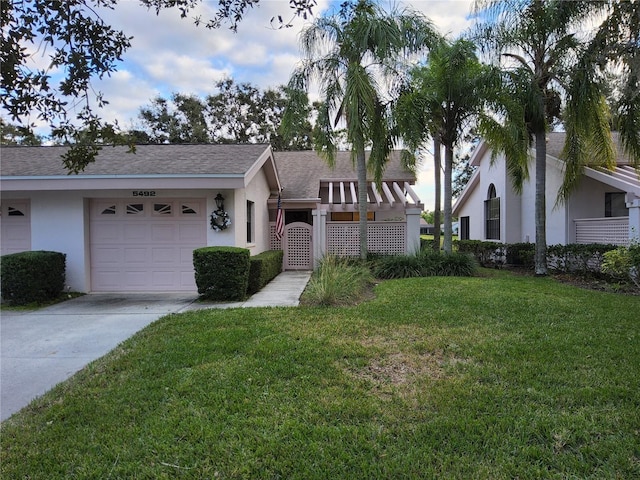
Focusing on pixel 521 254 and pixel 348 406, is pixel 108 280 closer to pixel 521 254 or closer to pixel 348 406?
pixel 348 406

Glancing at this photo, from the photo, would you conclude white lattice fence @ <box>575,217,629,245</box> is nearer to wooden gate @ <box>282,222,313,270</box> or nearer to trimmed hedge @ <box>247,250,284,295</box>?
wooden gate @ <box>282,222,313,270</box>

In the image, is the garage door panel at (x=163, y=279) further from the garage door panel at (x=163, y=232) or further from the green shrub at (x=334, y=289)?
the green shrub at (x=334, y=289)

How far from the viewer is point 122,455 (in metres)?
2.94

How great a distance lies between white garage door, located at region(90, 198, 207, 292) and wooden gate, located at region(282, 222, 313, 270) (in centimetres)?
524

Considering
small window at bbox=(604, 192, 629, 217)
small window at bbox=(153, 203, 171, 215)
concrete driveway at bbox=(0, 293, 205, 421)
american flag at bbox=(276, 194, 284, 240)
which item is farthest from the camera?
american flag at bbox=(276, 194, 284, 240)

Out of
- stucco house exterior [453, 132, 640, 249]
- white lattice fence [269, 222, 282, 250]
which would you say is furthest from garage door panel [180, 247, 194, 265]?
stucco house exterior [453, 132, 640, 249]

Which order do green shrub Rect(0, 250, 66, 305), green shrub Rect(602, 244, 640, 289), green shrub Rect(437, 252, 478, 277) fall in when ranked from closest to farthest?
green shrub Rect(0, 250, 66, 305) < green shrub Rect(602, 244, 640, 289) < green shrub Rect(437, 252, 478, 277)

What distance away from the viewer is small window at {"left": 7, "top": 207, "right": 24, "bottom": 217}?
10297 mm

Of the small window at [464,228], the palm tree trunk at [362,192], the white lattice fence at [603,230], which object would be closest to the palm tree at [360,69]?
the palm tree trunk at [362,192]

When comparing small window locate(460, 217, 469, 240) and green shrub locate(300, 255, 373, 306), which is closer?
green shrub locate(300, 255, 373, 306)

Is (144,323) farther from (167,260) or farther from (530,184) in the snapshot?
(530,184)

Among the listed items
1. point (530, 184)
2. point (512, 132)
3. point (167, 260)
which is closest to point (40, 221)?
point (167, 260)

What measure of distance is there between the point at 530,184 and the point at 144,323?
50.9ft

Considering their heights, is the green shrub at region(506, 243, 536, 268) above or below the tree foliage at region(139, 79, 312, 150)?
below
